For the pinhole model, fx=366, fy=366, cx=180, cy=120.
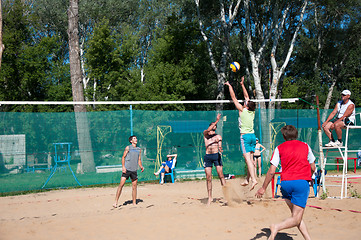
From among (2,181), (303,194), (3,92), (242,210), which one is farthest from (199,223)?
(3,92)

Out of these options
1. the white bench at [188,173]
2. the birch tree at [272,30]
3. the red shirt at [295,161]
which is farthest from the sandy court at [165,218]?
the birch tree at [272,30]

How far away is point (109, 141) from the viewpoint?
1178 centimetres

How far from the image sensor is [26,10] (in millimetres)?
27859

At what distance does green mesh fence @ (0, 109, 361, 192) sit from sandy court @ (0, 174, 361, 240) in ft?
4.45

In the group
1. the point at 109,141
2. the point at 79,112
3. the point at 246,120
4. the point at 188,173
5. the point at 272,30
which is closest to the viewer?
the point at 246,120

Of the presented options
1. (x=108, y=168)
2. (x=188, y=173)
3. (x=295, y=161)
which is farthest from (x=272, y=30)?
(x=295, y=161)

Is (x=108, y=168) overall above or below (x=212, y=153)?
below

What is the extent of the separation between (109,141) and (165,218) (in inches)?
216

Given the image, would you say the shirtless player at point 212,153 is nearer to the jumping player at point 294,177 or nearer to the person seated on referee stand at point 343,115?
the person seated on referee stand at point 343,115

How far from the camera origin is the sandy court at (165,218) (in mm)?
5898

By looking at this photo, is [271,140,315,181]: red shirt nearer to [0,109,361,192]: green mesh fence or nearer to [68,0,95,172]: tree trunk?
[0,109,361,192]: green mesh fence

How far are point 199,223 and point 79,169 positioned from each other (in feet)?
19.7

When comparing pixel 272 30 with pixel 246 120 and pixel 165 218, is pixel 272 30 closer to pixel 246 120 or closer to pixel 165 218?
pixel 246 120

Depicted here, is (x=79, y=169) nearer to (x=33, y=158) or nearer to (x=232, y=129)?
(x=33, y=158)
